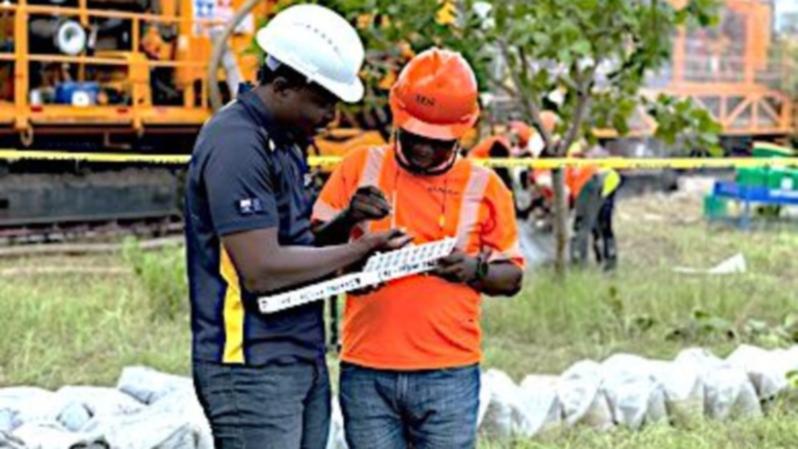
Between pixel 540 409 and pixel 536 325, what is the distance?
2230mm

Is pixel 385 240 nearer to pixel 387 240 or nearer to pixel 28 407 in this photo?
pixel 387 240

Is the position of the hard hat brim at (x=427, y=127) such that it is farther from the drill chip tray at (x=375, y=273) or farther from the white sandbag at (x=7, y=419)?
the white sandbag at (x=7, y=419)

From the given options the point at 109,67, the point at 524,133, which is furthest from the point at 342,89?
the point at 109,67

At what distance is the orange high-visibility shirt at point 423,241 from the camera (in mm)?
3211

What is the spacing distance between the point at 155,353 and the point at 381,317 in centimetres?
354

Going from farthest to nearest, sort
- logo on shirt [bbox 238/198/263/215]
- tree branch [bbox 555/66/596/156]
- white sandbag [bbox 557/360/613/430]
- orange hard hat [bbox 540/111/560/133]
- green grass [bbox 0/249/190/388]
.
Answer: orange hard hat [bbox 540/111/560/133], tree branch [bbox 555/66/596/156], green grass [bbox 0/249/190/388], white sandbag [bbox 557/360/613/430], logo on shirt [bbox 238/198/263/215]

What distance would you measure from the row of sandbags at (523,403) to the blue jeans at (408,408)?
39.7 inches

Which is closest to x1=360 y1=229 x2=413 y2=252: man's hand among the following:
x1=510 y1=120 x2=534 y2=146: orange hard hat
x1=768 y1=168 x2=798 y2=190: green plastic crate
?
x1=510 y1=120 x2=534 y2=146: orange hard hat

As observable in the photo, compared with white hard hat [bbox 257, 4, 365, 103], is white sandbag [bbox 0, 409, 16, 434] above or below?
below

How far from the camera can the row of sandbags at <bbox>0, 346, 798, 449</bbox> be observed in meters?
4.37

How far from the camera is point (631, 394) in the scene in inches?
216

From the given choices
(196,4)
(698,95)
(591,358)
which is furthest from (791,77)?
(591,358)

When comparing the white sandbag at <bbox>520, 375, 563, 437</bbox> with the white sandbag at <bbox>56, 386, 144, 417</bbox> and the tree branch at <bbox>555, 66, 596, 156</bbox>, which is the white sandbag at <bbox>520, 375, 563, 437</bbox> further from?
the tree branch at <bbox>555, 66, 596, 156</bbox>

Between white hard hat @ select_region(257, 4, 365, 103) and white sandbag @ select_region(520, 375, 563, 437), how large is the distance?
2.56 meters
